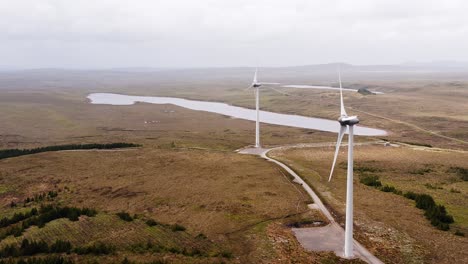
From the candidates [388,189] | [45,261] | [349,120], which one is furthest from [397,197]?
[45,261]

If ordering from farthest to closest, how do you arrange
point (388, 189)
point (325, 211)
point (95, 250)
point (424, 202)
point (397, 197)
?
point (388, 189), point (397, 197), point (424, 202), point (325, 211), point (95, 250)

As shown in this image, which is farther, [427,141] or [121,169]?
[427,141]

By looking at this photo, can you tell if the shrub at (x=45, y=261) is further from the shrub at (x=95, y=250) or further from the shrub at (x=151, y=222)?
the shrub at (x=151, y=222)

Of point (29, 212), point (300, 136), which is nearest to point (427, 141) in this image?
point (300, 136)

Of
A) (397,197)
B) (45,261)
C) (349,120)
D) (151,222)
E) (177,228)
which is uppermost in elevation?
(349,120)

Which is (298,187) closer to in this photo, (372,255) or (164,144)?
(372,255)

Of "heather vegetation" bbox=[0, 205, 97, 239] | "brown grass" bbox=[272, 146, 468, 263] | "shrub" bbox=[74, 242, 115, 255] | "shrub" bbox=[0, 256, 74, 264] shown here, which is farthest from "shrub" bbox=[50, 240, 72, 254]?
"brown grass" bbox=[272, 146, 468, 263]

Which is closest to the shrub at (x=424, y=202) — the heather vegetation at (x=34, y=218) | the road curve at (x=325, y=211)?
the road curve at (x=325, y=211)

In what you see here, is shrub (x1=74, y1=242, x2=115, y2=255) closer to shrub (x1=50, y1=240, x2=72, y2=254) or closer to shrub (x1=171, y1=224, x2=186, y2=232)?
shrub (x1=50, y1=240, x2=72, y2=254)

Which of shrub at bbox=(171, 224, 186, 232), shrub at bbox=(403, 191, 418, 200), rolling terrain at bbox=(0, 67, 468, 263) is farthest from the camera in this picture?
shrub at bbox=(403, 191, 418, 200)

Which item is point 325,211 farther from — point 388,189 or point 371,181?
point 371,181

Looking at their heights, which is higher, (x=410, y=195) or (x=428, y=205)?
(x=428, y=205)
